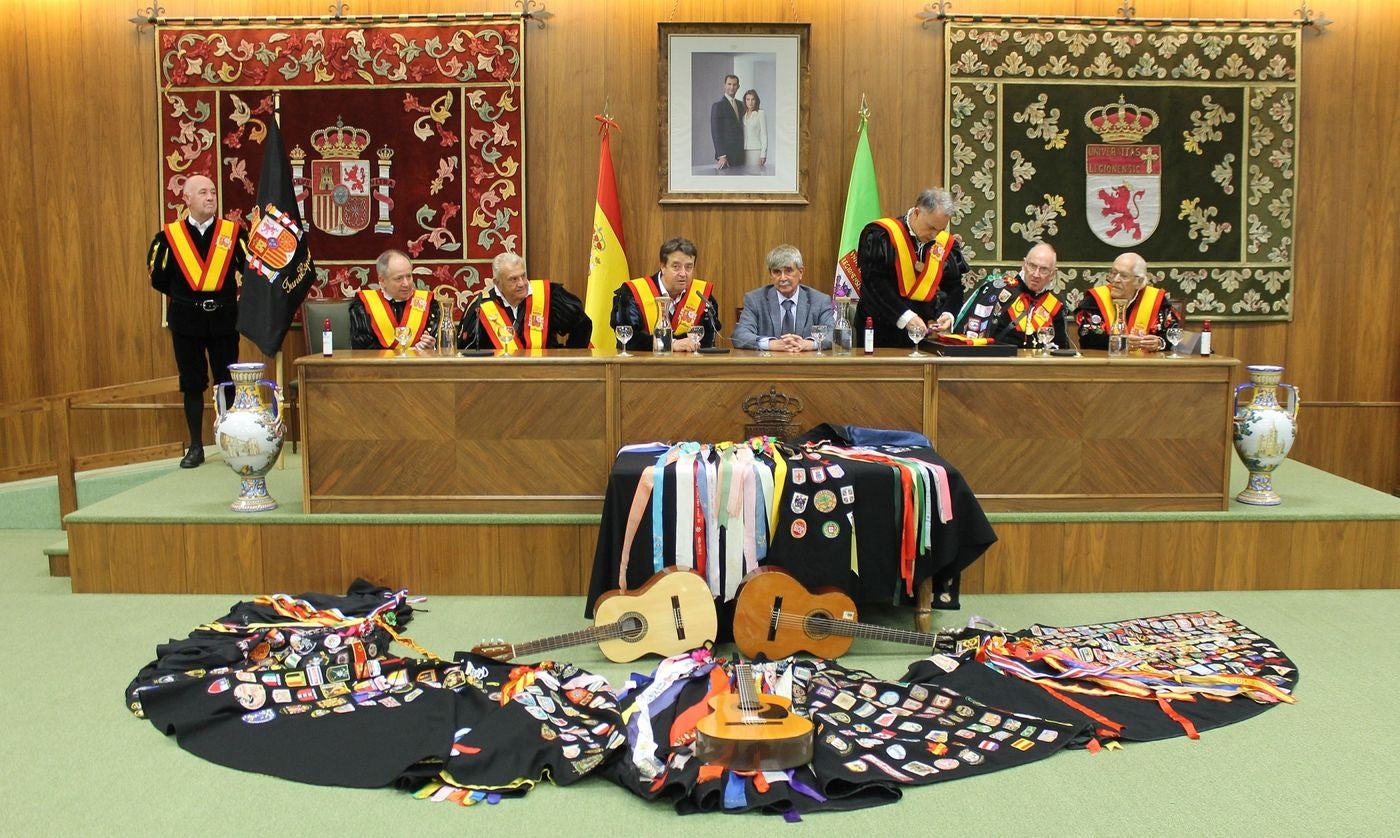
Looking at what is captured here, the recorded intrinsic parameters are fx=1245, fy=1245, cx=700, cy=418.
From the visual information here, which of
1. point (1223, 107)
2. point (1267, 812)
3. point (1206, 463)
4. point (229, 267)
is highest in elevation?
point (1223, 107)

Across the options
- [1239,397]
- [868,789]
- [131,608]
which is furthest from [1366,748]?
[131,608]

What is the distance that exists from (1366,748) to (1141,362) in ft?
5.82

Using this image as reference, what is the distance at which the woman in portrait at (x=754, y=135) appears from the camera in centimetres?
666

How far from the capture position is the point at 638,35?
6680 mm

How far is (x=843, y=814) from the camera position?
2.94m

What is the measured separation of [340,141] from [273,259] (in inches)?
39.4

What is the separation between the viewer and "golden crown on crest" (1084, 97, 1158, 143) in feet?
22.1

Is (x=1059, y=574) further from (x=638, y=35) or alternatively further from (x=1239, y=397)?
(x=638, y=35)

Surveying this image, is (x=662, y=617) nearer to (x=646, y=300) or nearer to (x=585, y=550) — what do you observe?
(x=585, y=550)

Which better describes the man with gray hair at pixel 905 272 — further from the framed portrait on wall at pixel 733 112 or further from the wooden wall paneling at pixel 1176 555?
the wooden wall paneling at pixel 1176 555

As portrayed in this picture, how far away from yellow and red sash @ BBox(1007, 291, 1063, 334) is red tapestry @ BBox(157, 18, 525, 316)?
2.65 meters

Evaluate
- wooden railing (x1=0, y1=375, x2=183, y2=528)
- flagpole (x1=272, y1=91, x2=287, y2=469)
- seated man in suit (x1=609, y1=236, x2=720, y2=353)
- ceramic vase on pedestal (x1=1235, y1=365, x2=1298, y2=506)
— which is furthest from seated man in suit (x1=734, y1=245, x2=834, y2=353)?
wooden railing (x1=0, y1=375, x2=183, y2=528)

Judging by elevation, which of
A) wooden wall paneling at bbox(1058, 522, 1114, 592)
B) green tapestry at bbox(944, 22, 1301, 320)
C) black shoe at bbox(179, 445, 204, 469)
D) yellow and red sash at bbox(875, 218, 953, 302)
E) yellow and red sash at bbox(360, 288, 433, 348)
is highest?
green tapestry at bbox(944, 22, 1301, 320)

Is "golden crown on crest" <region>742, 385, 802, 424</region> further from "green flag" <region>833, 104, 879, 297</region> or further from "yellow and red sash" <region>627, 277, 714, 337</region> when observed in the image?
"green flag" <region>833, 104, 879, 297</region>
